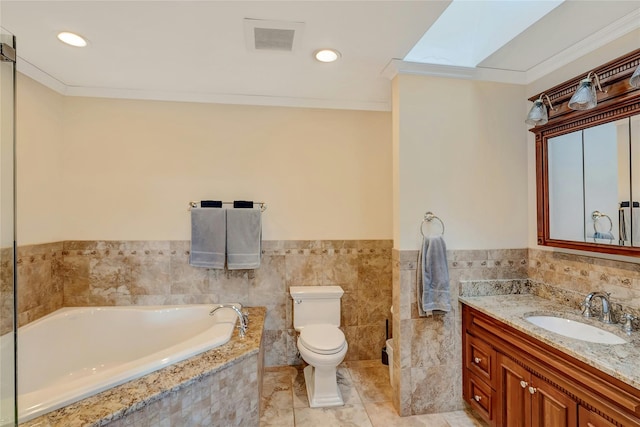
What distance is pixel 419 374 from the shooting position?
2150mm

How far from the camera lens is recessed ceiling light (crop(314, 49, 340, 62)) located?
1.96 m

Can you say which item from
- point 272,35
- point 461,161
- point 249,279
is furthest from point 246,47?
point 249,279

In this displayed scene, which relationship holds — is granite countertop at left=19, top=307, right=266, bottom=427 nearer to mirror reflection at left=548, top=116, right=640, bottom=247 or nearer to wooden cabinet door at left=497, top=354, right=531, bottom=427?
wooden cabinet door at left=497, top=354, right=531, bottom=427

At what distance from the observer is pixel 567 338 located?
146cm

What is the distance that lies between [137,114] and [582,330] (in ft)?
11.7

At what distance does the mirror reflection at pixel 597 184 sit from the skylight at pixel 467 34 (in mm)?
767

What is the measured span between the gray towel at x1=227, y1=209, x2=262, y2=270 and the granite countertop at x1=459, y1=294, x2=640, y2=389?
166 centimetres

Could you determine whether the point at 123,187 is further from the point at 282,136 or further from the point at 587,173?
the point at 587,173

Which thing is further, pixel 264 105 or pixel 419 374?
pixel 264 105

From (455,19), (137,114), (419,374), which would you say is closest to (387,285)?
(419,374)

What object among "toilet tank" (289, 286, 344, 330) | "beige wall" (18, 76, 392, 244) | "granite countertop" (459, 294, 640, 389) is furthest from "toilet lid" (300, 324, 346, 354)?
"granite countertop" (459, 294, 640, 389)

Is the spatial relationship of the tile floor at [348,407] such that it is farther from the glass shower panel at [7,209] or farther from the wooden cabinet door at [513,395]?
the glass shower panel at [7,209]

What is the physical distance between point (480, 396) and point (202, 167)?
2.76 metres

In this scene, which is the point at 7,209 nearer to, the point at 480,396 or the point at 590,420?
the point at 590,420
